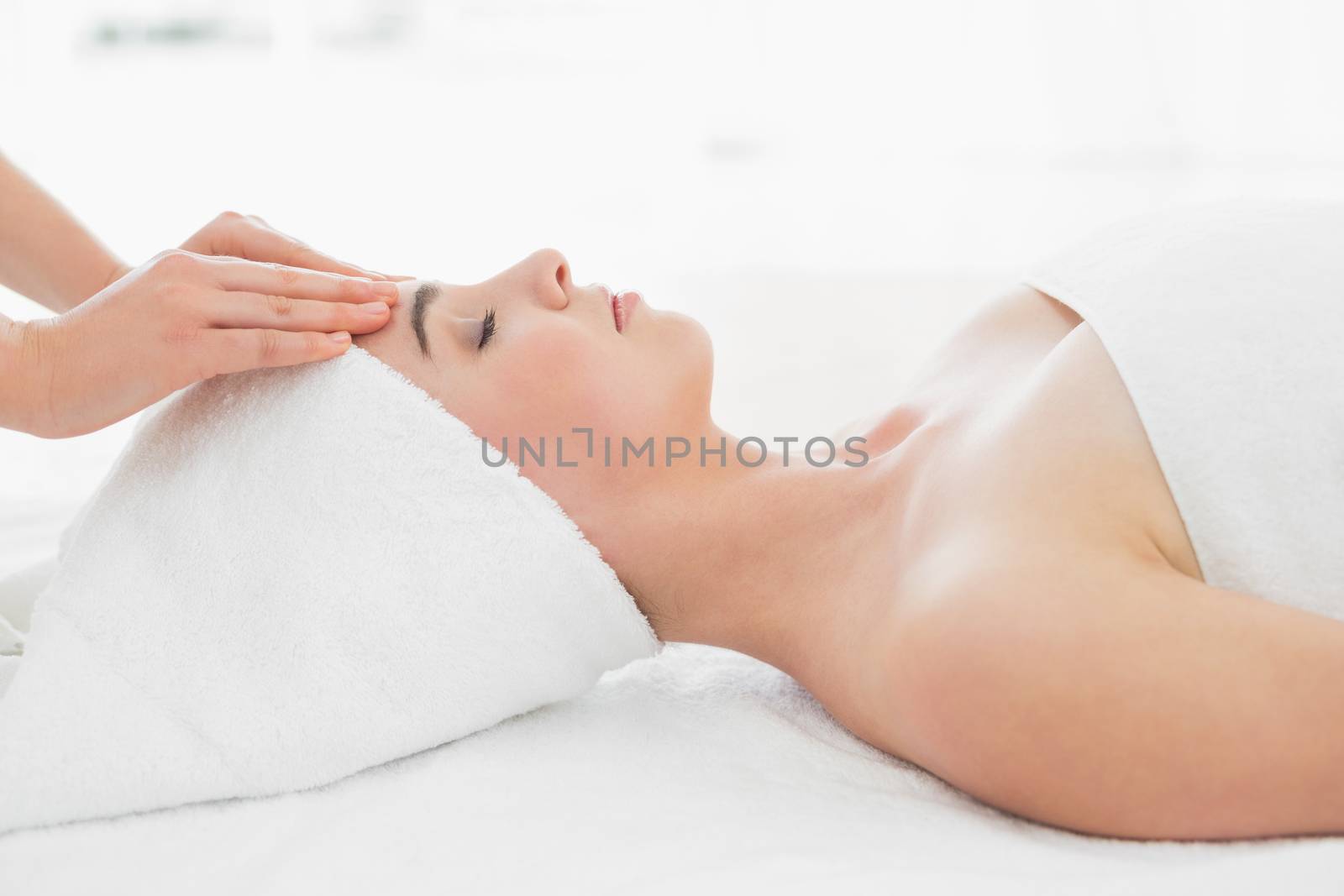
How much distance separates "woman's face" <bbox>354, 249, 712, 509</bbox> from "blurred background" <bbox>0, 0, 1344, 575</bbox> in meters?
1.67

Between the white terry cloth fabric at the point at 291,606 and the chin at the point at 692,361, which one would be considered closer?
the white terry cloth fabric at the point at 291,606

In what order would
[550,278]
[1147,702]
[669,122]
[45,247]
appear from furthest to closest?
[669,122] → [45,247] → [550,278] → [1147,702]

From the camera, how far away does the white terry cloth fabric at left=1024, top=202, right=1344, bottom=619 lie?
3.18 feet

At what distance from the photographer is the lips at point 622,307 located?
4.00 feet

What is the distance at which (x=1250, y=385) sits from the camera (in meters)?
1.01

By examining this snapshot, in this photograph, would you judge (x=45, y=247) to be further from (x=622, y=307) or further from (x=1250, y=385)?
(x=1250, y=385)

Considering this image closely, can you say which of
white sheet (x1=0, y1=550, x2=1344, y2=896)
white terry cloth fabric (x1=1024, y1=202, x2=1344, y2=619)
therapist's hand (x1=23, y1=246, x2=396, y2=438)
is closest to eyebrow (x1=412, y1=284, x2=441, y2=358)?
therapist's hand (x1=23, y1=246, x2=396, y2=438)

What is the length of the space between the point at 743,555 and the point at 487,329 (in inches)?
13.6

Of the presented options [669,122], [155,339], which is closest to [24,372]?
[155,339]

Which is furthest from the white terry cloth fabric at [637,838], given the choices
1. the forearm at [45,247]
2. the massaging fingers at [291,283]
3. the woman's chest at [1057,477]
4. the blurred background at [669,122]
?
the blurred background at [669,122]

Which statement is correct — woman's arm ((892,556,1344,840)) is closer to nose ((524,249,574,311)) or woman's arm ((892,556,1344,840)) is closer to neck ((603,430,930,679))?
neck ((603,430,930,679))

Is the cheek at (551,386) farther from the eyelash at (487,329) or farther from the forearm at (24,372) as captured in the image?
the forearm at (24,372)

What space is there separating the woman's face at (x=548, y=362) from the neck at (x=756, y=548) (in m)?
0.07

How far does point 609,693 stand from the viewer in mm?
1226
